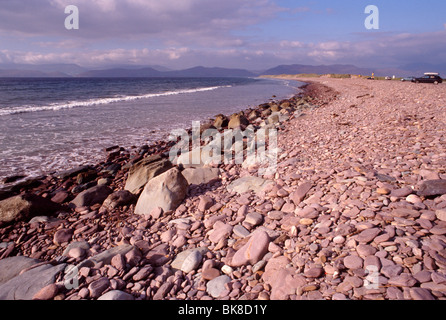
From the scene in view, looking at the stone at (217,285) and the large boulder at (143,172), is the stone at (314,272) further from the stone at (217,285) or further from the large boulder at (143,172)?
the large boulder at (143,172)

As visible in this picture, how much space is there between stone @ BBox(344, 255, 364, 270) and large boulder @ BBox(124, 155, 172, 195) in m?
4.20

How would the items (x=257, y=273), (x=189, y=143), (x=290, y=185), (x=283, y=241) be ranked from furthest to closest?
1. (x=189, y=143)
2. (x=290, y=185)
3. (x=283, y=241)
4. (x=257, y=273)

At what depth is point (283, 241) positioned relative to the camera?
3031 mm

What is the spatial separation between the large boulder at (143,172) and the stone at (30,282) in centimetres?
234

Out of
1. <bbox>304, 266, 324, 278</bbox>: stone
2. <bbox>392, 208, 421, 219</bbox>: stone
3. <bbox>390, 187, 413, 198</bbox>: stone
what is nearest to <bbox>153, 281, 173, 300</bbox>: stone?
<bbox>304, 266, 324, 278</bbox>: stone

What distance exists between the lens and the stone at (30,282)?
279 cm

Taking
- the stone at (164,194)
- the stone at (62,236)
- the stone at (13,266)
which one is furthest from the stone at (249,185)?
the stone at (13,266)

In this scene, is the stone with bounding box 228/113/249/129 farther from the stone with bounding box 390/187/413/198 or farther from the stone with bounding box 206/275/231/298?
the stone with bounding box 206/275/231/298

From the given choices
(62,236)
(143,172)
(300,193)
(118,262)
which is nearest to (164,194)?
(143,172)

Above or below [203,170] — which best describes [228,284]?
below
